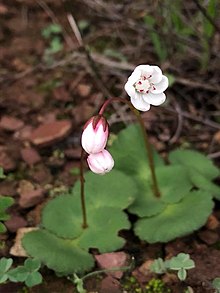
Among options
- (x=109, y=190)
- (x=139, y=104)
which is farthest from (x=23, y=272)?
(x=139, y=104)

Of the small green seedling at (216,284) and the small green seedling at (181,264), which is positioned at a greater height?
the small green seedling at (181,264)

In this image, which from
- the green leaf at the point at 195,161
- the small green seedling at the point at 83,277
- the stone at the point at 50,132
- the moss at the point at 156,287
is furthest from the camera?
the stone at the point at 50,132

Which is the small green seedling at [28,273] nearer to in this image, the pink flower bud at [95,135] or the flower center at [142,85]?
the pink flower bud at [95,135]

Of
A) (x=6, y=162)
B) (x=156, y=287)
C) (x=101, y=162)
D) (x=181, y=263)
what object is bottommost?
(x=156, y=287)

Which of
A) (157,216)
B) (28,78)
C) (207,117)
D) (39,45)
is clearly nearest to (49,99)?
(28,78)

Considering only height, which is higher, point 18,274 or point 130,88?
point 130,88

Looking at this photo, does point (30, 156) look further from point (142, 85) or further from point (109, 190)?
point (142, 85)

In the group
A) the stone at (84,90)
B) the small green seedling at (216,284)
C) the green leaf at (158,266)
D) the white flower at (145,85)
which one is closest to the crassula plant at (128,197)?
the white flower at (145,85)
